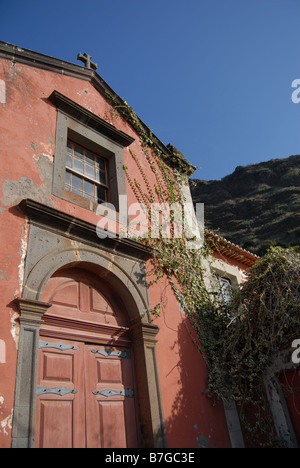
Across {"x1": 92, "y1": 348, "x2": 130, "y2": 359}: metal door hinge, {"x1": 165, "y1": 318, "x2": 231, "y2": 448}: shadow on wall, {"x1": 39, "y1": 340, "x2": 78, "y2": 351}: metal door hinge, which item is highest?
{"x1": 92, "y1": 348, "x2": 130, "y2": 359}: metal door hinge

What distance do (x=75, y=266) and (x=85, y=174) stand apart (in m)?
1.97

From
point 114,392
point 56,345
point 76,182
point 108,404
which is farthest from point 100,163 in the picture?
point 108,404

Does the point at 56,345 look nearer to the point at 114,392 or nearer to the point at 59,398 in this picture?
the point at 59,398

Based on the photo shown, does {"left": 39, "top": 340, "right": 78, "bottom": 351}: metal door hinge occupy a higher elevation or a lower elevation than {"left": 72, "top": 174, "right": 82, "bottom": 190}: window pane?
lower

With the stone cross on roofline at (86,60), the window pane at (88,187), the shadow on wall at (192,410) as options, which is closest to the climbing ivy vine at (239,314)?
the shadow on wall at (192,410)

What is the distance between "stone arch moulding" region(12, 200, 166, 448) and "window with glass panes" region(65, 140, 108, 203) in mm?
1144

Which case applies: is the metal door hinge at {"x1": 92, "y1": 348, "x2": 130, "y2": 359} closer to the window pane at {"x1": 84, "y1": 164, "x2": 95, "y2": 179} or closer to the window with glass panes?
the window with glass panes

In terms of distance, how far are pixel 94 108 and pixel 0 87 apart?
2033mm

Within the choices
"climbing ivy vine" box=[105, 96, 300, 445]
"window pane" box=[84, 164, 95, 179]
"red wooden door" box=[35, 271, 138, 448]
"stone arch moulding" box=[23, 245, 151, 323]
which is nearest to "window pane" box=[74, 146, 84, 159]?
"window pane" box=[84, 164, 95, 179]

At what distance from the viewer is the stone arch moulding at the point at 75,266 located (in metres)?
3.62

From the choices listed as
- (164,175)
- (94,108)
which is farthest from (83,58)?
(164,175)

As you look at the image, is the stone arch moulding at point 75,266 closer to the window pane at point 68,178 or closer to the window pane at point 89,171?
the window pane at point 68,178

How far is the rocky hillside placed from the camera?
36.2 metres

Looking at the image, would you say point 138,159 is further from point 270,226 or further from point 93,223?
point 270,226
